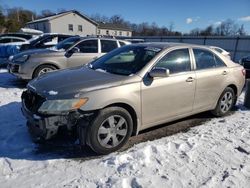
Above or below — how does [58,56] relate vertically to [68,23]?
below

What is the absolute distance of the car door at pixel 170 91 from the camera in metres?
4.18

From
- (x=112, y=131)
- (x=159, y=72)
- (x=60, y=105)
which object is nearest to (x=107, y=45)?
(x=159, y=72)

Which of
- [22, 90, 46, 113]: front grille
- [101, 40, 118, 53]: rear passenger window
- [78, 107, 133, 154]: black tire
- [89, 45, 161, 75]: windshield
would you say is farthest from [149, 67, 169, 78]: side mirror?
[101, 40, 118, 53]: rear passenger window

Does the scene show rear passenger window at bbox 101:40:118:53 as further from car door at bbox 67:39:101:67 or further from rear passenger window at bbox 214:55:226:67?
rear passenger window at bbox 214:55:226:67

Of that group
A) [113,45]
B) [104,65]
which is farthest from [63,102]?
[113,45]

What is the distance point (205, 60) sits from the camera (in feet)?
17.1

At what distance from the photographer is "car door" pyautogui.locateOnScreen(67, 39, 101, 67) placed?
8570 mm

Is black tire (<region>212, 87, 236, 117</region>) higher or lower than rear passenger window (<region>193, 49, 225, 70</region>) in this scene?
lower

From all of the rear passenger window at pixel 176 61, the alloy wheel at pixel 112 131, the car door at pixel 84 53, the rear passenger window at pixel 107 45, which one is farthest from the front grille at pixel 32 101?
the rear passenger window at pixel 107 45

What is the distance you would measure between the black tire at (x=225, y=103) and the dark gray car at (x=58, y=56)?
15.5 ft

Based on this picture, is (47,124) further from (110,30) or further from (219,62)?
(110,30)

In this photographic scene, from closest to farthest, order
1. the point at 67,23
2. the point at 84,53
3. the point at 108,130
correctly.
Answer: the point at 108,130
the point at 84,53
the point at 67,23

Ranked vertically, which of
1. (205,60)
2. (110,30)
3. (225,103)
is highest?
(110,30)

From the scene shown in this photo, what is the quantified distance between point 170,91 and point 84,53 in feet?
16.5
